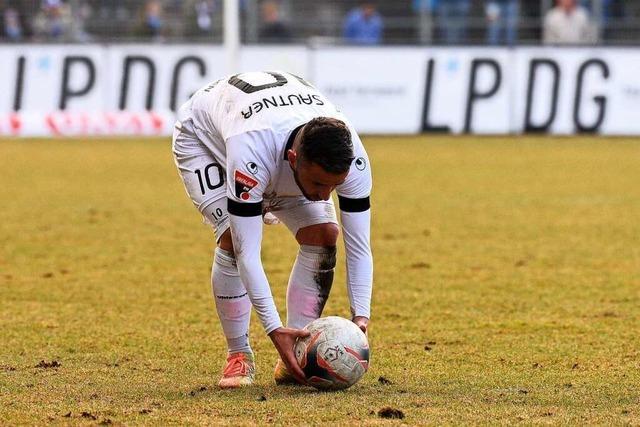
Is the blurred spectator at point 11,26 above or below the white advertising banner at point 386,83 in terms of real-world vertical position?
above

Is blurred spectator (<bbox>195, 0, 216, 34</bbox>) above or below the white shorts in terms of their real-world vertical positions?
below

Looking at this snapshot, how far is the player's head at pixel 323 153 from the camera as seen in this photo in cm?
586

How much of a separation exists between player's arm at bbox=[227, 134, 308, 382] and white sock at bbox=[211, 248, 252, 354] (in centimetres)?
52

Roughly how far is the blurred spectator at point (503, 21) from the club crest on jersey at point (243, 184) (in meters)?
22.3

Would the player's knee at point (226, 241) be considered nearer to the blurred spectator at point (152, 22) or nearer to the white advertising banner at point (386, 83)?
the white advertising banner at point (386, 83)

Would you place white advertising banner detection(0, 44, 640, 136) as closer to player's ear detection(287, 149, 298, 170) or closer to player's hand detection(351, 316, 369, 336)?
player's hand detection(351, 316, 369, 336)

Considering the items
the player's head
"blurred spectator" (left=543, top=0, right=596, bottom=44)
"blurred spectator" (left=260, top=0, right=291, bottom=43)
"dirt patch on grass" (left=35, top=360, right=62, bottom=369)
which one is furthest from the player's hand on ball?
"blurred spectator" (left=260, top=0, right=291, bottom=43)

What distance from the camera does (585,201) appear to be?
16094mm

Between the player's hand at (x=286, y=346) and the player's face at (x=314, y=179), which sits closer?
the player's face at (x=314, y=179)

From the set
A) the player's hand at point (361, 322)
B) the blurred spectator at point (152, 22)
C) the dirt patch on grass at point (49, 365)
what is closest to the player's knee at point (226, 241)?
the player's hand at point (361, 322)

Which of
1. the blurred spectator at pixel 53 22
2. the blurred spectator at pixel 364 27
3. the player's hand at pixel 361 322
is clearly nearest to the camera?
the player's hand at pixel 361 322

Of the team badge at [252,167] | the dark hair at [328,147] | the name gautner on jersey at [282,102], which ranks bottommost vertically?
the team badge at [252,167]

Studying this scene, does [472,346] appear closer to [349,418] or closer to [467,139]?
[349,418]

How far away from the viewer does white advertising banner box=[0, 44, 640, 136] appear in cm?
2480
